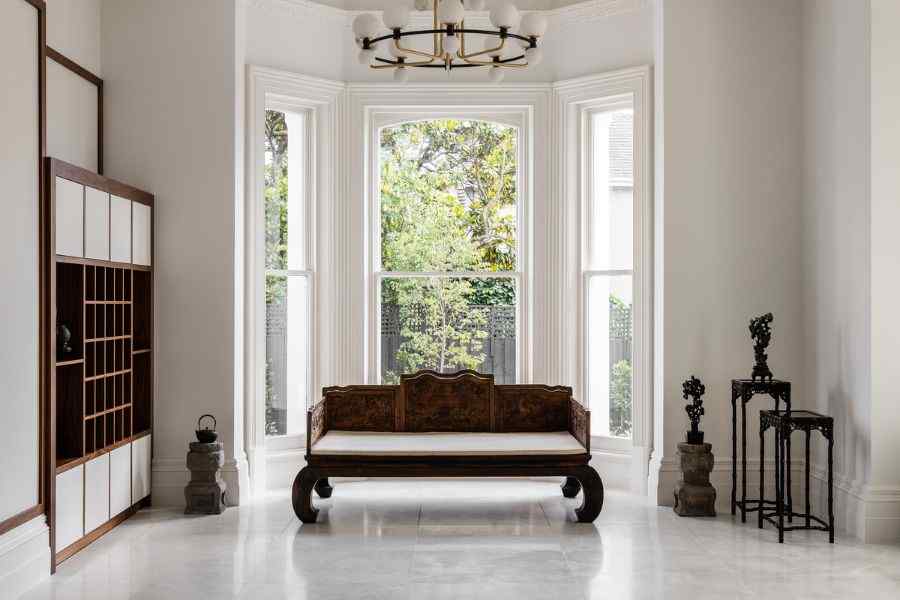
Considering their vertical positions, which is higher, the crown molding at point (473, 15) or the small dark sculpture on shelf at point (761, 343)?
the crown molding at point (473, 15)

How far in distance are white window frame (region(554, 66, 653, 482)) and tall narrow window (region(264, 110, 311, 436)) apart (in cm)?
203

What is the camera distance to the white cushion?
565 cm

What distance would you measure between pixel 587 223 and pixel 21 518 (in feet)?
14.7

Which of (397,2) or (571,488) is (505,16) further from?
(571,488)

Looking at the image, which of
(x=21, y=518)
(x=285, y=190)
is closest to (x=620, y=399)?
(x=285, y=190)

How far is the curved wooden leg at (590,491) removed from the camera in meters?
5.66

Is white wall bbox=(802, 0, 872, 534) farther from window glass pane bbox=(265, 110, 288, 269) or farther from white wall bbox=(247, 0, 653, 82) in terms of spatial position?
window glass pane bbox=(265, 110, 288, 269)

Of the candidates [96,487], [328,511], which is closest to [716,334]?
[328,511]

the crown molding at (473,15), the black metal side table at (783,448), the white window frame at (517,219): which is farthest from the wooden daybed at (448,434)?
the crown molding at (473,15)

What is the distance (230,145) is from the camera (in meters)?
6.21

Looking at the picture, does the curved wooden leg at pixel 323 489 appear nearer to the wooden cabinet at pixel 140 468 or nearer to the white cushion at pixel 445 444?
the white cushion at pixel 445 444

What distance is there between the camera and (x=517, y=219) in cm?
730

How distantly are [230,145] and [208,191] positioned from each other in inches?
13.8

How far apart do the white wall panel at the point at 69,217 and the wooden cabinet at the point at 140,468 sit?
1478 millimetres
